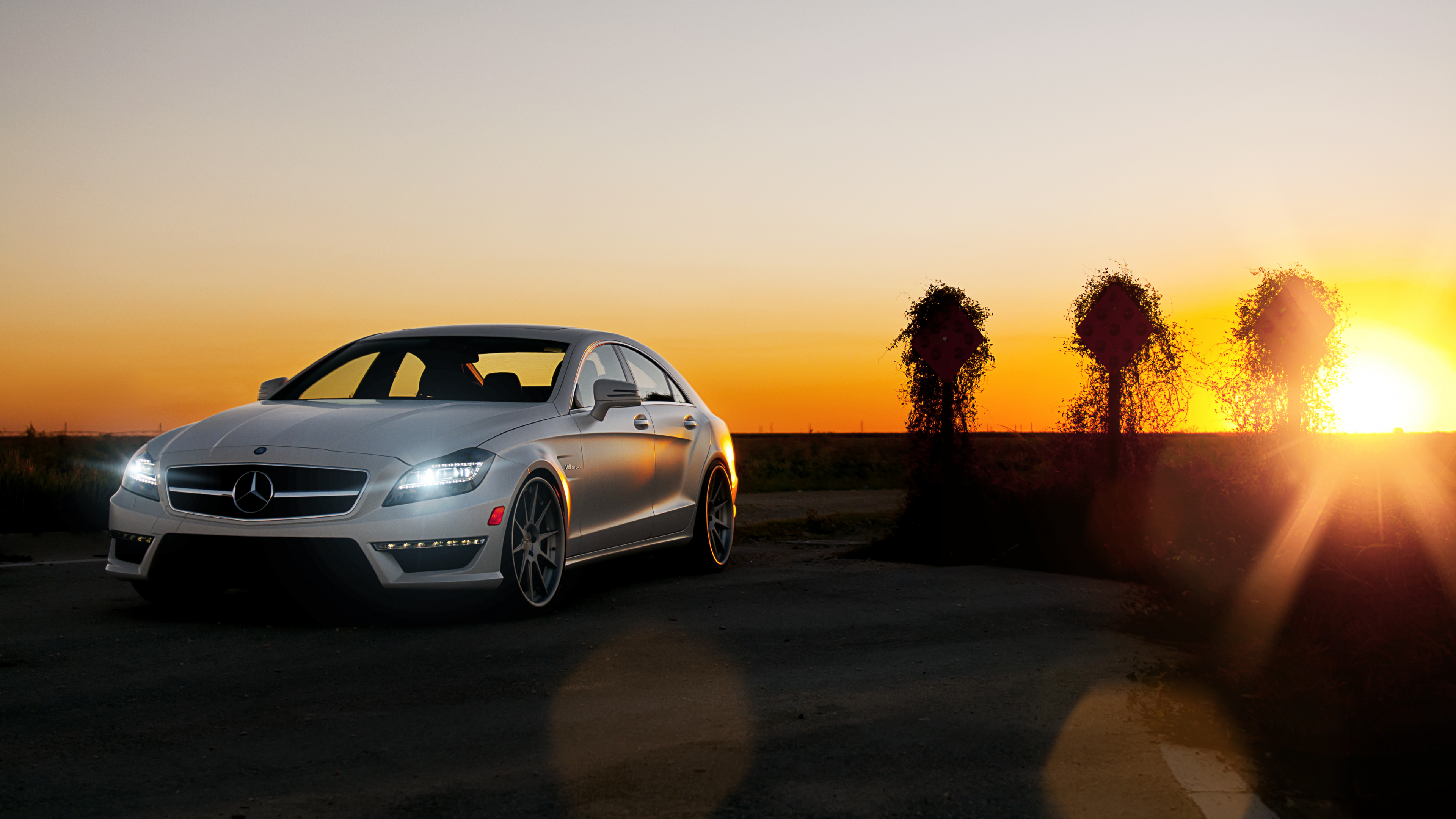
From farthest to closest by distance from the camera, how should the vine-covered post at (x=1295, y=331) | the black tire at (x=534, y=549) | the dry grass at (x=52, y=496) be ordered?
the vine-covered post at (x=1295, y=331), the dry grass at (x=52, y=496), the black tire at (x=534, y=549)

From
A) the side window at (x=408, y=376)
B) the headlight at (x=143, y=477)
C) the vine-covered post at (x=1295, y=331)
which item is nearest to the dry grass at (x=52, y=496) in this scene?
the side window at (x=408, y=376)

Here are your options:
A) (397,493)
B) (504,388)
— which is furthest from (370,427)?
(504,388)

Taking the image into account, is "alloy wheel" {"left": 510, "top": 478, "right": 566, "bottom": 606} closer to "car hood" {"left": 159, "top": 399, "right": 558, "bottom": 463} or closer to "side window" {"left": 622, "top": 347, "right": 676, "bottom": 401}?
"car hood" {"left": 159, "top": 399, "right": 558, "bottom": 463}

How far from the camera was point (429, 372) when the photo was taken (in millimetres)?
8523

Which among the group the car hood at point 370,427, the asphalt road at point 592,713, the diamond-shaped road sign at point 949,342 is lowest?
the asphalt road at point 592,713

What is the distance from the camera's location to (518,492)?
6.95 metres

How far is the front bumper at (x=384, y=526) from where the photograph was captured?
6.50 meters

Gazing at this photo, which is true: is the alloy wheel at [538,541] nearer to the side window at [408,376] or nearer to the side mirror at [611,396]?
the side mirror at [611,396]

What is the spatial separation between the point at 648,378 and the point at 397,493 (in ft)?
10.4

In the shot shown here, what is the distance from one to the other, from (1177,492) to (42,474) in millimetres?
13364

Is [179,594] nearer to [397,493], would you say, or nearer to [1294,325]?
[397,493]

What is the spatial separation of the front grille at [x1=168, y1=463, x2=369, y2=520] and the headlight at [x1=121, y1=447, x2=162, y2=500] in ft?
0.96

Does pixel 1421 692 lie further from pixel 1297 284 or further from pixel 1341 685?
pixel 1297 284

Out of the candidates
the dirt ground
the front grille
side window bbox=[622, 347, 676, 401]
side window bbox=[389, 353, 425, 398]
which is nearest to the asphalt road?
the dirt ground
